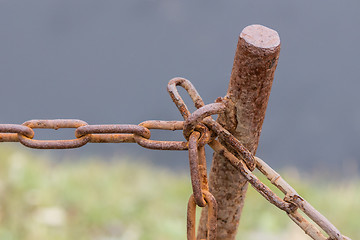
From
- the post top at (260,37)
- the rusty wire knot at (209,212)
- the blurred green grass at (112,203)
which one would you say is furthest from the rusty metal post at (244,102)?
the blurred green grass at (112,203)

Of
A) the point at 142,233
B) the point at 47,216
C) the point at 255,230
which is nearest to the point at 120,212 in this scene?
the point at 142,233

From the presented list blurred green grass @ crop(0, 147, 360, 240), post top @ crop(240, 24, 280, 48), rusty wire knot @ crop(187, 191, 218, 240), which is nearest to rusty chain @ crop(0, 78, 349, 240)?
rusty wire knot @ crop(187, 191, 218, 240)

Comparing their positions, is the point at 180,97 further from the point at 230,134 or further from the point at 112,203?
the point at 112,203

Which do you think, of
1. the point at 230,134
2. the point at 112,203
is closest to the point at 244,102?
the point at 230,134

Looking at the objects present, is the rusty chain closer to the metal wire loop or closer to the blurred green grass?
the metal wire loop

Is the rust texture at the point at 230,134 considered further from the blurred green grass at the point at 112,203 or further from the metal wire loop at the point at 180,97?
the blurred green grass at the point at 112,203

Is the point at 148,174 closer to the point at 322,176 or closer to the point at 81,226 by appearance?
the point at 81,226
